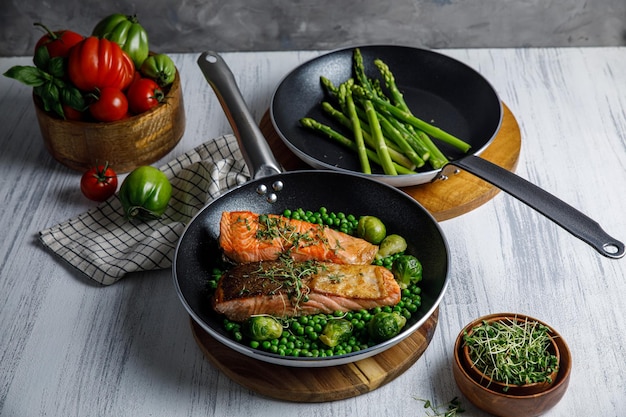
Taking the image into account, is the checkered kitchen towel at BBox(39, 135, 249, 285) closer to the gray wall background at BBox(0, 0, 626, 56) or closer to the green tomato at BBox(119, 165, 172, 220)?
the green tomato at BBox(119, 165, 172, 220)

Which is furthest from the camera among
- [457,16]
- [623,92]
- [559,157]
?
[457,16]

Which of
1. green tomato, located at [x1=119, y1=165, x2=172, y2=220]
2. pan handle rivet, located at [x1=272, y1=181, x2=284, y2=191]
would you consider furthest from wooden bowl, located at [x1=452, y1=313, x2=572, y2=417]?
green tomato, located at [x1=119, y1=165, x2=172, y2=220]

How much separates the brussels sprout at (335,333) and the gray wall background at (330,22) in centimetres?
252

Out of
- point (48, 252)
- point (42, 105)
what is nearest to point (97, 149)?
point (42, 105)

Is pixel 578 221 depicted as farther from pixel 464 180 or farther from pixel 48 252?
pixel 48 252

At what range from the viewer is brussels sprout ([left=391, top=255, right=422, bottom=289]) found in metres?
2.74

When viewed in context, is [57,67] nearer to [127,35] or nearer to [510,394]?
[127,35]

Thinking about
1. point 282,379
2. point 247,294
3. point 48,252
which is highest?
point 247,294

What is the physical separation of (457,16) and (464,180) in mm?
1534

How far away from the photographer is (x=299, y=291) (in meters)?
2.60

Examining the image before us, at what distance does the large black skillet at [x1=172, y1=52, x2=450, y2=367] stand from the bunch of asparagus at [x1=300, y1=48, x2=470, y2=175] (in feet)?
1.00

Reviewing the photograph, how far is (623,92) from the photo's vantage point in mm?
4113

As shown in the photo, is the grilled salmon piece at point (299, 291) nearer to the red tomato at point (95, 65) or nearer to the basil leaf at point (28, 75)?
the red tomato at point (95, 65)

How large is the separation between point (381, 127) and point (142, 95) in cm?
117
